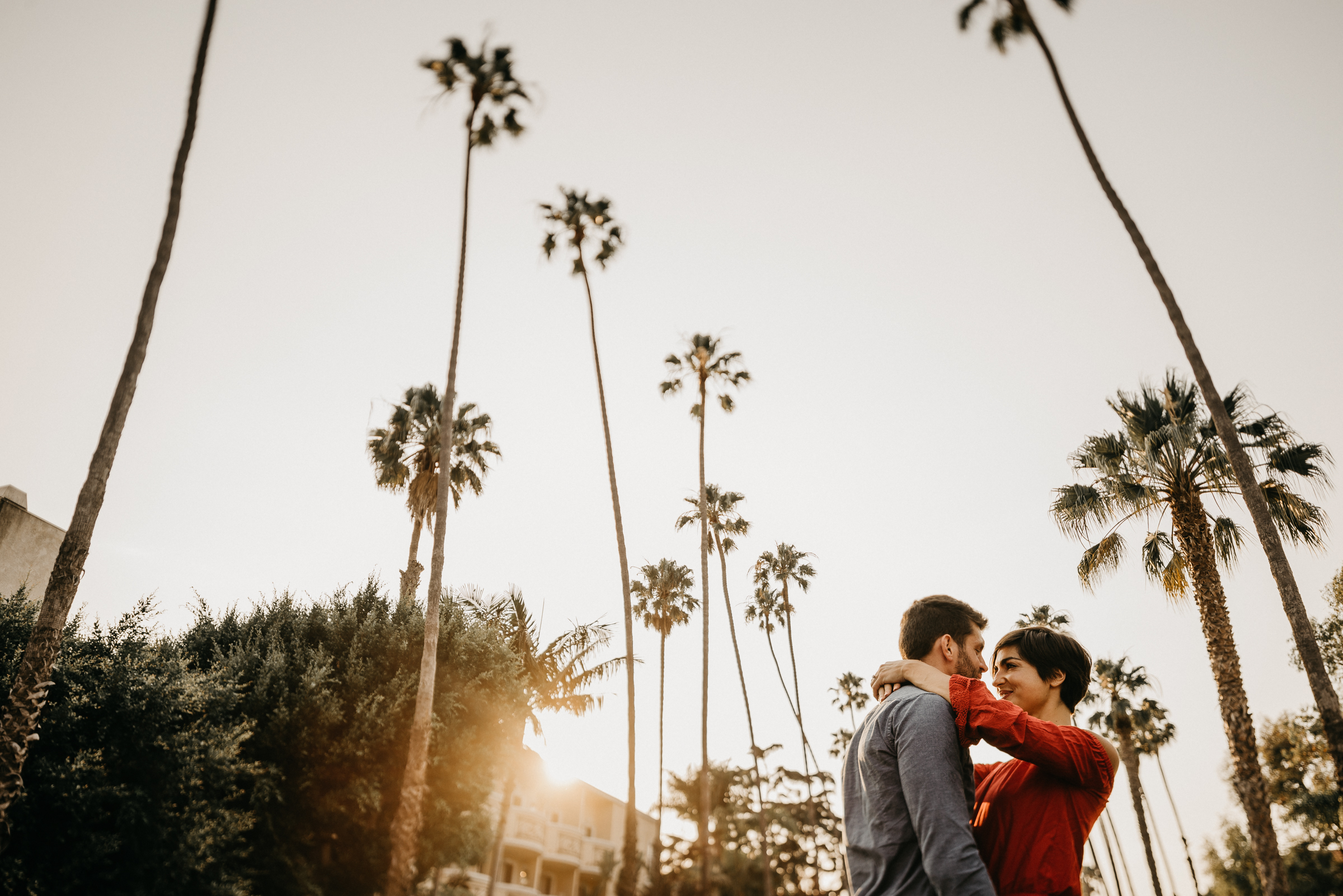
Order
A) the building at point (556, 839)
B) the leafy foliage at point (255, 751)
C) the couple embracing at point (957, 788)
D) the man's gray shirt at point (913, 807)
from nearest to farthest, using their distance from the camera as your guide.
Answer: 1. the man's gray shirt at point (913, 807)
2. the couple embracing at point (957, 788)
3. the leafy foliage at point (255, 751)
4. the building at point (556, 839)

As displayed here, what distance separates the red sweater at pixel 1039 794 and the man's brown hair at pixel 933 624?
305 mm

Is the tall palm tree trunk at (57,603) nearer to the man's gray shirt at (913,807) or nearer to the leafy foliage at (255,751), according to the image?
the leafy foliage at (255,751)

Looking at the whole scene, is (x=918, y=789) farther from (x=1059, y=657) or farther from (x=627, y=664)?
(x=627, y=664)

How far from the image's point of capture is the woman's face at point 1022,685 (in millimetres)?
2955

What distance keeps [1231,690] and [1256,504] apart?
16.4 ft

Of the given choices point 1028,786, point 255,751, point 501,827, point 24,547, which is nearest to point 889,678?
point 1028,786

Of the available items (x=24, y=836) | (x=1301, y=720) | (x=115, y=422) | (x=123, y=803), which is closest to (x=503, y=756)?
(x=123, y=803)

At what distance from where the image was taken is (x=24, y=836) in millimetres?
11320

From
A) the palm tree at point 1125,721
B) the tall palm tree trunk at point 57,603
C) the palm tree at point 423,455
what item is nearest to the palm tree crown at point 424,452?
the palm tree at point 423,455

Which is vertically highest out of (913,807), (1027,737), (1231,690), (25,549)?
(25,549)

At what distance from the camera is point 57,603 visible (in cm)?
1002

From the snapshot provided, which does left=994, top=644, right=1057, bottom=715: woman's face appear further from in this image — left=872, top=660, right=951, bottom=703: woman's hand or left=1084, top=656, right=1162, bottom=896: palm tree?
left=1084, top=656, right=1162, bottom=896: palm tree

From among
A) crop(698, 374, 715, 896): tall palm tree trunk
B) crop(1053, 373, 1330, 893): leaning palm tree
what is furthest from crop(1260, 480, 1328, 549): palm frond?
crop(698, 374, 715, 896): tall palm tree trunk

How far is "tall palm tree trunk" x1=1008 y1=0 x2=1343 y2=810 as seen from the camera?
10102 millimetres
